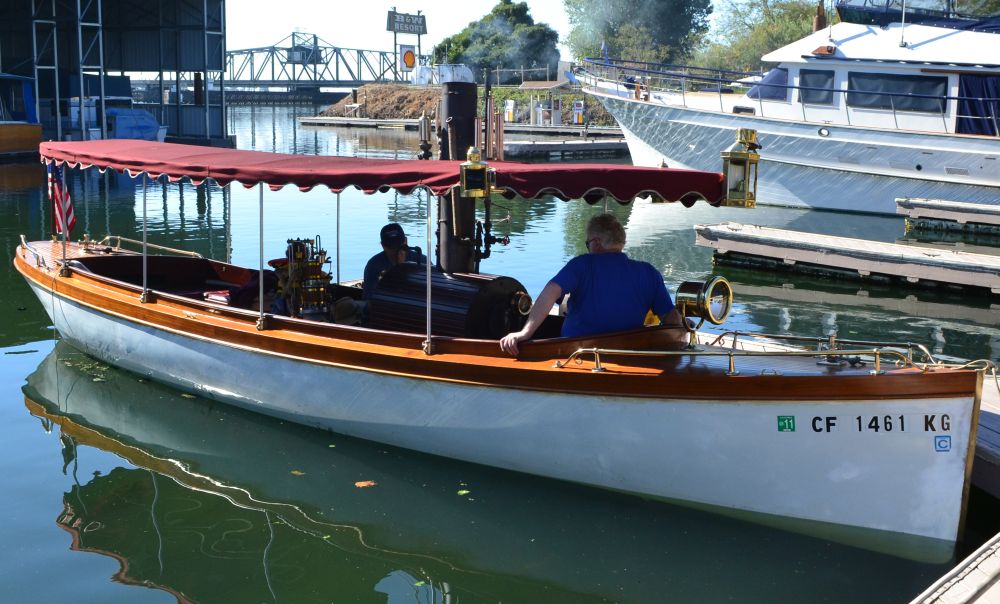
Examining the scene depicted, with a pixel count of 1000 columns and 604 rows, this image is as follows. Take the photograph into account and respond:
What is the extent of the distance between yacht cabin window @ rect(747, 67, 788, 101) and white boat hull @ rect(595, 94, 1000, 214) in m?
0.61

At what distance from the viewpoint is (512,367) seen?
24.2ft

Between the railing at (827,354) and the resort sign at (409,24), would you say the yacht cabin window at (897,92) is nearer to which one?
the railing at (827,354)

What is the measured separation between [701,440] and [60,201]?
25.8 ft

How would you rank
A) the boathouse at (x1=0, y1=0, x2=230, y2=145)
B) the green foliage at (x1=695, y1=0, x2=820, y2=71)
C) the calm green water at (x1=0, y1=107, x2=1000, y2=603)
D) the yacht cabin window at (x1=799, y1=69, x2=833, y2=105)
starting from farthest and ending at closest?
1. the green foliage at (x1=695, y1=0, x2=820, y2=71)
2. the boathouse at (x1=0, y1=0, x2=230, y2=145)
3. the yacht cabin window at (x1=799, y1=69, x2=833, y2=105)
4. the calm green water at (x1=0, y1=107, x2=1000, y2=603)

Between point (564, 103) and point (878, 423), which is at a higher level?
point (564, 103)

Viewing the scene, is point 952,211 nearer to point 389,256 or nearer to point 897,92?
point 897,92

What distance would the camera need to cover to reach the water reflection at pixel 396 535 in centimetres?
657

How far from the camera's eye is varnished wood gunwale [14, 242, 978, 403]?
6465 mm

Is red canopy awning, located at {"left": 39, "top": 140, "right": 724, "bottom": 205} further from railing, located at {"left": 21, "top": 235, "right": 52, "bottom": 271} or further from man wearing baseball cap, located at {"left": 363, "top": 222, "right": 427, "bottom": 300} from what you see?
railing, located at {"left": 21, "top": 235, "right": 52, "bottom": 271}

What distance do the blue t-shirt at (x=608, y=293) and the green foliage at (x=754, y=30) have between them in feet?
186

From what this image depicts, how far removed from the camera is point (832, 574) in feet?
21.9

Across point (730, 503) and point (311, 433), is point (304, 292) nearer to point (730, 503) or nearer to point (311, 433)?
point (311, 433)

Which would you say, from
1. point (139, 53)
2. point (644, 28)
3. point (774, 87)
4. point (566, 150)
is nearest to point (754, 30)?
point (644, 28)

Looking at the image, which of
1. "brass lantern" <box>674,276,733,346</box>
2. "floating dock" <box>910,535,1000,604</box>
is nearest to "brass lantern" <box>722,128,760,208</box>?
"brass lantern" <box>674,276,733,346</box>
